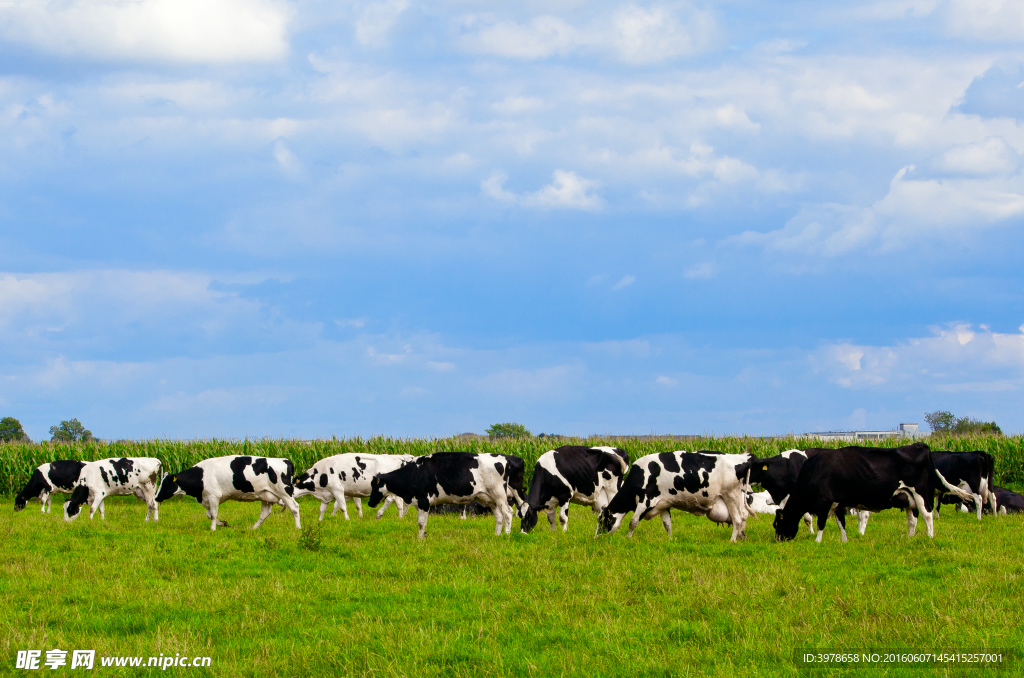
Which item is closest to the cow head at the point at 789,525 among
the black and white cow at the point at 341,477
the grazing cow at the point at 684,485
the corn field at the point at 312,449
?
the grazing cow at the point at 684,485

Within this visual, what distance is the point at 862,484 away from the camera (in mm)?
18016

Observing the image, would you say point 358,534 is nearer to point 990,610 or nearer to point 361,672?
point 361,672

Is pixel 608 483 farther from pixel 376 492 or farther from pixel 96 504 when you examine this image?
pixel 96 504

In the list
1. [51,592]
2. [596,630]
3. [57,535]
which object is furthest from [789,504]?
[57,535]

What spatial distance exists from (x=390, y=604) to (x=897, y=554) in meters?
10.1

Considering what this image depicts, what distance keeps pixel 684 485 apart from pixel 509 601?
7389 mm

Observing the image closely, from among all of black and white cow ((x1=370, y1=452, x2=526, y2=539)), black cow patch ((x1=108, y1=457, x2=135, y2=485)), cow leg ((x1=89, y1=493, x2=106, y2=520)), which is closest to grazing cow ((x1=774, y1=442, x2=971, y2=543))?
black and white cow ((x1=370, y1=452, x2=526, y2=539))

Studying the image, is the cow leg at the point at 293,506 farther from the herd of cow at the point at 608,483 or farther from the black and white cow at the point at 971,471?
the black and white cow at the point at 971,471

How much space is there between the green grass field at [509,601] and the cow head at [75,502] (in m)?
4.88

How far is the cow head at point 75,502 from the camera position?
24109 millimetres

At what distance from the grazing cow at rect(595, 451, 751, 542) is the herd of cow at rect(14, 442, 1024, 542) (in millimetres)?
22

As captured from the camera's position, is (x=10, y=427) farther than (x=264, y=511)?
Yes

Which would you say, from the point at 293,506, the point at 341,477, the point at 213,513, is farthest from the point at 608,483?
the point at 213,513

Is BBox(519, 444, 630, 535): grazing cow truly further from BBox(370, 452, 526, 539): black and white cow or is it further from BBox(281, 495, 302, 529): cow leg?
BBox(281, 495, 302, 529): cow leg
